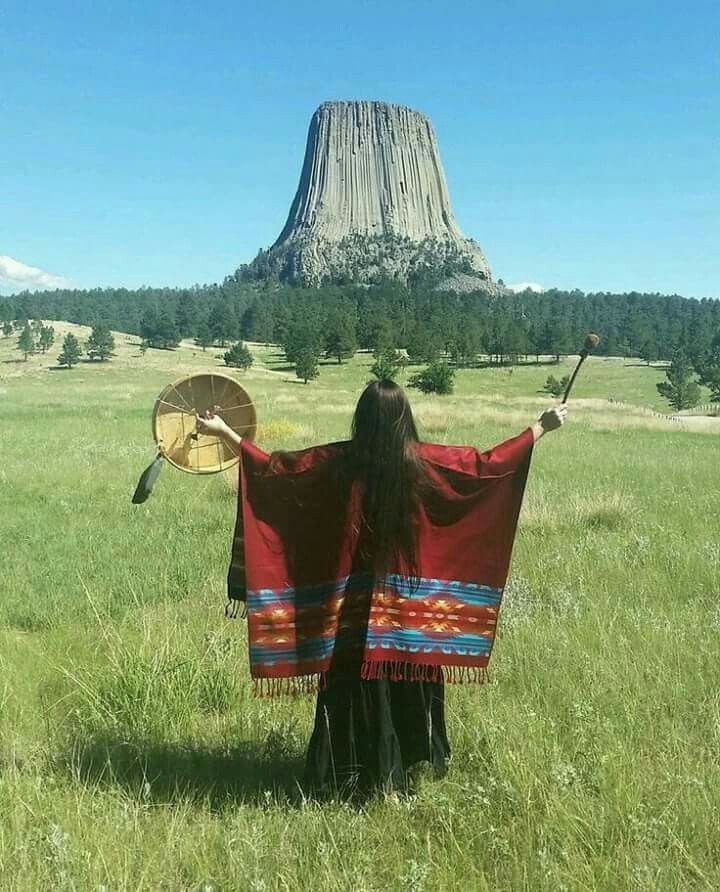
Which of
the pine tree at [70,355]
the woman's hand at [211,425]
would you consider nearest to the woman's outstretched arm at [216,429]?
the woman's hand at [211,425]

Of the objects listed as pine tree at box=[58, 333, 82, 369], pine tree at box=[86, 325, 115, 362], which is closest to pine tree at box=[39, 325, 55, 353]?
pine tree at box=[86, 325, 115, 362]

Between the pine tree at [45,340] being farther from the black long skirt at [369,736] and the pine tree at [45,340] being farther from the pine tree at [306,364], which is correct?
the black long skirt at [369,736]

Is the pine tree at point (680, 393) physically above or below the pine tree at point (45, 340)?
below

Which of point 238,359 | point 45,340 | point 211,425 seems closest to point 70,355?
point 45,340

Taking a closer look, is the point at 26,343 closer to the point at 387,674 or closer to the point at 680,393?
the point at 680,393

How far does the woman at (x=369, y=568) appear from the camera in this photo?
12.1ft

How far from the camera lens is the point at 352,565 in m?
3.78

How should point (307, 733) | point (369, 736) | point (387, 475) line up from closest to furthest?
point (387, 475) < point (369, 736) < point (307, 733)

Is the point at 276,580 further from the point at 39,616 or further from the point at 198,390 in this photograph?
the point at 39,616

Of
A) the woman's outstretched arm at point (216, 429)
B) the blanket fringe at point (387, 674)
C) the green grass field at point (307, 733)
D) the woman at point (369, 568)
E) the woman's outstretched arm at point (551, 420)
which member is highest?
the woman's outstretched arm at point (551, 420)

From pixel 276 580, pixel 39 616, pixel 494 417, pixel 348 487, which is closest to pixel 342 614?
pixel 276 580

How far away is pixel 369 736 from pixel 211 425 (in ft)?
5.26

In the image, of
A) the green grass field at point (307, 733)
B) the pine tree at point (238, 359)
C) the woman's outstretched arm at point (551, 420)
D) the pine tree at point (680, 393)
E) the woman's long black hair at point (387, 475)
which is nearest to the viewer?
the green grass field at point (307, 733)

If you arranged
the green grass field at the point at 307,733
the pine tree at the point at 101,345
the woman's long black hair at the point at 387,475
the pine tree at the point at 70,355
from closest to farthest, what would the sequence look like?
the green grass field at the point at 307,733, the woman's long black hair at the point at 387,475, the pine tree at the point at 70,355, the pine tree at the point at 101,345
